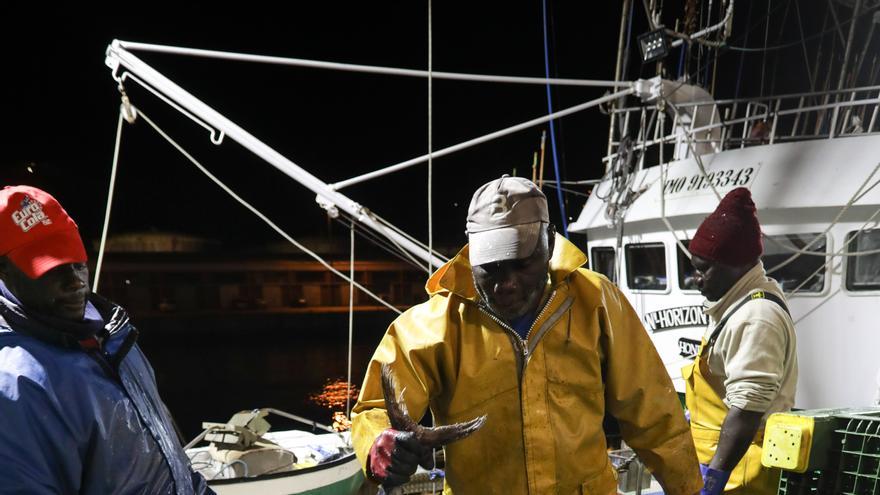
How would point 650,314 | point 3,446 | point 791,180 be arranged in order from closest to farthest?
1. point 3,446
2. point 791,180
3. point 650,314

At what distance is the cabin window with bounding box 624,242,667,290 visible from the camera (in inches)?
323

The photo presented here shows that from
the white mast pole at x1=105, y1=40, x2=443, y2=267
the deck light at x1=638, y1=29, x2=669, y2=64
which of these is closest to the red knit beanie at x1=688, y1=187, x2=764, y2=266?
the white mast pole at x1=105, y1=40, x2=443, y2=267

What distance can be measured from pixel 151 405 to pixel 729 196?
2.85m

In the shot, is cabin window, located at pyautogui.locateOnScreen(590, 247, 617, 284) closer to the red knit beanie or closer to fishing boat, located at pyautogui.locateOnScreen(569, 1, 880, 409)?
fishing boat, located at pyautogui.locateOnScreen(569, 1, 880, 409)

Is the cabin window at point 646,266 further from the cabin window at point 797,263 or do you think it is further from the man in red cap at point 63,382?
the man in red cap at point 63,382

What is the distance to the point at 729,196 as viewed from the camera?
10.8 ft

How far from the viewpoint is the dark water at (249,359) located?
24.1 m

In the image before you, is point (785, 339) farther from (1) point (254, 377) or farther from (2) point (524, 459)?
(1) point (254, 377)

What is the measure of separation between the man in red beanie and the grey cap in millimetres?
1386

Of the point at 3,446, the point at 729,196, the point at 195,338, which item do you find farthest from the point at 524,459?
the point at 195,338

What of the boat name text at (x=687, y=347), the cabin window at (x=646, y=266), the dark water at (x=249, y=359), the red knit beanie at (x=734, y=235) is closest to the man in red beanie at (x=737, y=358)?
the red knit beanie at (x=734, y=235)

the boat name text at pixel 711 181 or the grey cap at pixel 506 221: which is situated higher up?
the boat name text at pixel 711 181

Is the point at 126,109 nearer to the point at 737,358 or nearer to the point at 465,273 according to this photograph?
the point at 465,273

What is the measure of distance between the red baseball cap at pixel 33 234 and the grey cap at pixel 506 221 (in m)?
1.32
